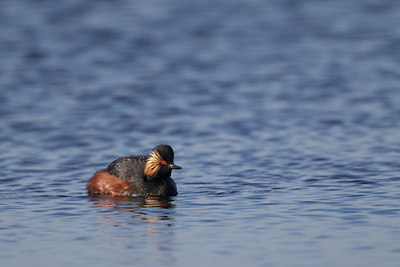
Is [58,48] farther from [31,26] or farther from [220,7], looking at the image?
[220,7]

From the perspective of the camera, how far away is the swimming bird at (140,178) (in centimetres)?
1620

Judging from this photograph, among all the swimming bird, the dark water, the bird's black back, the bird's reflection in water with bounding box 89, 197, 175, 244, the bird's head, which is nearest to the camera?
the dark water

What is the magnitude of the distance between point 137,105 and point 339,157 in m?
9.13

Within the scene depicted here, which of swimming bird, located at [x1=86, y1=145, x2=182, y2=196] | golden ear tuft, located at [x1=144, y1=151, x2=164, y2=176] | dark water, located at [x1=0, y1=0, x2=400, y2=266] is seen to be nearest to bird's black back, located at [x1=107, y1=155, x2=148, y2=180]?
swimming bird, located at [x1=86, y1=145, x2=182, y2=196]

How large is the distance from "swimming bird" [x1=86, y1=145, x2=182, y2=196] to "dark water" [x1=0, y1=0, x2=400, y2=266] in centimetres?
48

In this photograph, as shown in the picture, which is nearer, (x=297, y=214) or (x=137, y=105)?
(x=297, y=214)

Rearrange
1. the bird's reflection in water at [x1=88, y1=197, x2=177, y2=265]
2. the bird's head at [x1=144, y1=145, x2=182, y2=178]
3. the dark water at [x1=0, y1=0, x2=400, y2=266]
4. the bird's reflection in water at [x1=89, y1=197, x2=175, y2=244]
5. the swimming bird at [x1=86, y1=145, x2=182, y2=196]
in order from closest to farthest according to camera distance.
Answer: the bird's reflection in water at [x1=88, y1=197, x2=177, y2=265] < the dark water at [x1=0, y1=0, x2=400, y2=266] < the bird's reflection in water at [x1=89, y1=197, x2=175, y2=244] < the swimming bird at [x1=86, y1=145, x2=182, y2=196] < the bird's head at [x1=144, y1=145, x2=182, y2=178]

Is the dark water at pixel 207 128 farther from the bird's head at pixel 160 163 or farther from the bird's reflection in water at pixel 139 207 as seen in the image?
the bird's head at pixel 160 163

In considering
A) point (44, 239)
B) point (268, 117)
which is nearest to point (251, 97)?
point (268, 117)

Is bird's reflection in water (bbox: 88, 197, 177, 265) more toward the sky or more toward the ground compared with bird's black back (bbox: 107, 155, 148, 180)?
more toward the ground

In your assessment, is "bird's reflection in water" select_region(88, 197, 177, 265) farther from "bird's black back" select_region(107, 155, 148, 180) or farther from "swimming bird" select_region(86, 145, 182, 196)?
"bird's black back" select_region(107, 155, 148, 180)

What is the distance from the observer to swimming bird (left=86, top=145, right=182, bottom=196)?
16.2m

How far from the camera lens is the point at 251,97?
26.9 meters

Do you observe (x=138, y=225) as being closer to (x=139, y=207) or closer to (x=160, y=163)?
(x=139, y=207)
